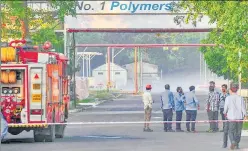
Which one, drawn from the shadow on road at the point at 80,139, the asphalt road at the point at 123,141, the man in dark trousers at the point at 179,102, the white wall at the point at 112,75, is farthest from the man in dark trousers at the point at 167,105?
the white wall at the point at 112,75

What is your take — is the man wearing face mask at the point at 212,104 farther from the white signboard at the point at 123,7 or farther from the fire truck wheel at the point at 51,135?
the white signboard at the point at 123,7

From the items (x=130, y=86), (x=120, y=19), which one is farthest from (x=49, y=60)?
(x=130, y=86)

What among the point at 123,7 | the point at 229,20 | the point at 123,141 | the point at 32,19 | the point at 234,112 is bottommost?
the point at 123,141

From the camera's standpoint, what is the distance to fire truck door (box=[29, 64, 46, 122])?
27.4m

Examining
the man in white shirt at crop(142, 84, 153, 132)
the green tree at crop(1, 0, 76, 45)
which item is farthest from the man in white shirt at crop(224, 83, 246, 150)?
the green tree at crop(1, 0, 76, 45)

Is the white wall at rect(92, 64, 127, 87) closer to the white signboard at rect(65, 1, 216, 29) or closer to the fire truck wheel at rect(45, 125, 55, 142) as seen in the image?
the white signboard at rect(65, 1, 216, 29)

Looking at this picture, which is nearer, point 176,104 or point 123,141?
point 123,141

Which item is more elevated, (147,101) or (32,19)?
(32,19)

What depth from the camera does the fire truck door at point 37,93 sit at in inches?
1079

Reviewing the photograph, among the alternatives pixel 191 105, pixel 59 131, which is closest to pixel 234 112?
pixel 59 131

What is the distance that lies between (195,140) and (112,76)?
132m

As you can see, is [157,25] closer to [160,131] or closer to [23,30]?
[23,30]

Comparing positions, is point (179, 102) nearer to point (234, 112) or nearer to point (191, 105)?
point (191, 105)

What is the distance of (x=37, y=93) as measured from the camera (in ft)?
90.1
